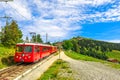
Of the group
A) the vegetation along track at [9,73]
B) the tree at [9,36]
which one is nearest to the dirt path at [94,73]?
the vegetation along track at [9,73]

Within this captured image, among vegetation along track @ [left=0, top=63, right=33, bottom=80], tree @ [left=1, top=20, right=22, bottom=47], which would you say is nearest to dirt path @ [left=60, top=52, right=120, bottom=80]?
vegetation along track @ [left=0, top=63, right=33, bottom=80]

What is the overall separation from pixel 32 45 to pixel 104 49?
167 m

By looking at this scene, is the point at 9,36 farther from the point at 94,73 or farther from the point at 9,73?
the point at 94,73

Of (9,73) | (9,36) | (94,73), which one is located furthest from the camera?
(9,36)

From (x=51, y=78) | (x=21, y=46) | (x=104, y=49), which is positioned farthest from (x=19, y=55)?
(x=104, y=49)

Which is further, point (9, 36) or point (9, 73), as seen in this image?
point (9, 36)

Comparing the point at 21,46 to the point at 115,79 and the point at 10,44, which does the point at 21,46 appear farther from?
the point at 10,44

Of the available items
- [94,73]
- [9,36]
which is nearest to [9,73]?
[94,73]

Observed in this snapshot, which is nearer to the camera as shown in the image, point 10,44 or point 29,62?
point 29,62

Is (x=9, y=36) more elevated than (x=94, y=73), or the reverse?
(x=9, y=36)

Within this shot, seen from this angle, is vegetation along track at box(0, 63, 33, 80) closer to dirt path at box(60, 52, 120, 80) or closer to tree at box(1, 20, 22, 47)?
dirt path at box(60, 52, 120, 80)

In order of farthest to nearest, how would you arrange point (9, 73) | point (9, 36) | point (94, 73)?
point (9, 36), point (94, 73), point (9, 73)

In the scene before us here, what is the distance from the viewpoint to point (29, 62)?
29031 millimetres

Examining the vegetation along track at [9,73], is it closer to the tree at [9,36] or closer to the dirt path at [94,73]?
the dirt path at [94,73]
